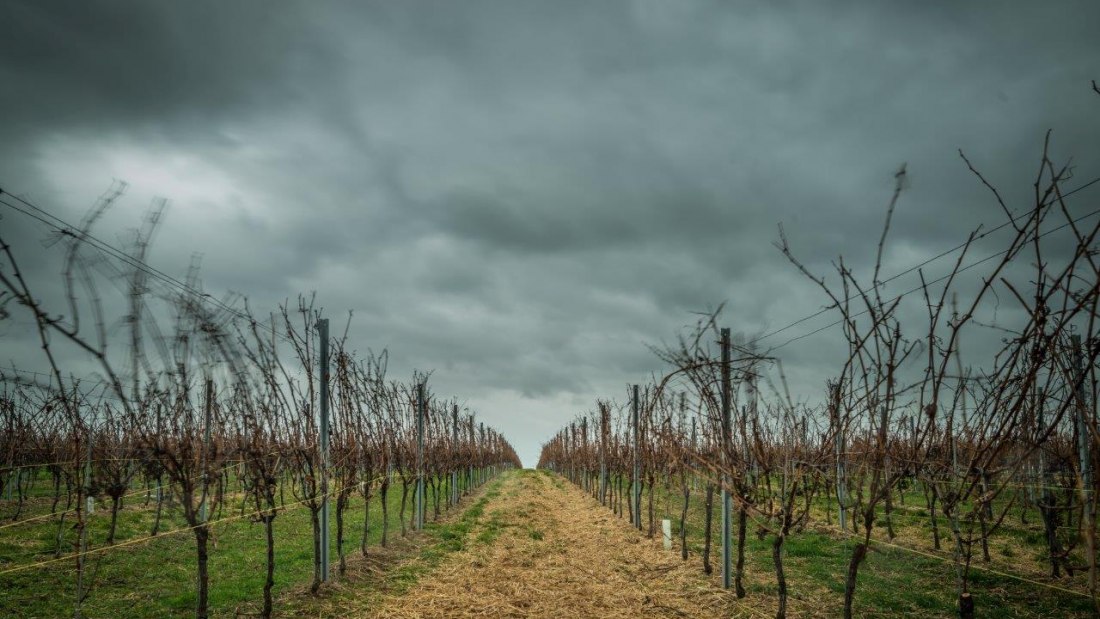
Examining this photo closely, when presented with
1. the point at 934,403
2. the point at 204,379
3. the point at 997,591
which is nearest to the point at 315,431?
the point at 204,379

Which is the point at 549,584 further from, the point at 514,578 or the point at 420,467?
the point at 420,467

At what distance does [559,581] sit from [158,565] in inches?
248

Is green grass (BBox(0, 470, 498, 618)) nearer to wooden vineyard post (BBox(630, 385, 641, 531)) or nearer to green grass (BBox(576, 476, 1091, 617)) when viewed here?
wooden vineyard post (BBox(630, 385, 641, 531))

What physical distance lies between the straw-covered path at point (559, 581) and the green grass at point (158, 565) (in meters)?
0.73

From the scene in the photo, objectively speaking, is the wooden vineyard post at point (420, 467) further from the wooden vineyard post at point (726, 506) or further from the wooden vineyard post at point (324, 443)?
the wooden vineyard post at point (726, 506)

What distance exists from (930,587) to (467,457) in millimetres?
19212

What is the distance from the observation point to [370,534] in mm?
12898

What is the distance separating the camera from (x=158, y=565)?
32.5ft

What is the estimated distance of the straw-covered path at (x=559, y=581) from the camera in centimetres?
742

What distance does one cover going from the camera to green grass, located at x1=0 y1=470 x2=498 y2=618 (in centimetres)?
752

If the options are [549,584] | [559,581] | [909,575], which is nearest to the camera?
[549,584]

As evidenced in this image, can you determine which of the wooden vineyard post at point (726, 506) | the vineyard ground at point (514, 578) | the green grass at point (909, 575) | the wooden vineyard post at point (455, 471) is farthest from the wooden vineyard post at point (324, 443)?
the wooden vineyard post at point (455, 471)

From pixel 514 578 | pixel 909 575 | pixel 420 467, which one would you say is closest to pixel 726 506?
pixel 514 578

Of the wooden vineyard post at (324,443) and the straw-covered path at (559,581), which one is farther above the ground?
the wooden vineyard post at (324,443)
